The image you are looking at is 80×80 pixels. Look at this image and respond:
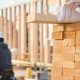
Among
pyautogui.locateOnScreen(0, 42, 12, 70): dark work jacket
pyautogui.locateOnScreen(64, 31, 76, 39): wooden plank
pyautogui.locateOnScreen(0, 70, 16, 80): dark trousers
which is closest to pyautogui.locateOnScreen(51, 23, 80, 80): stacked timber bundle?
pyautogui.locateOnScreen(64, 31, 76, 39): wooden plank

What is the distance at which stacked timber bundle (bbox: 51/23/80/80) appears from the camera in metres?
1.34

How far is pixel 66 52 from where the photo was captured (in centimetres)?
138

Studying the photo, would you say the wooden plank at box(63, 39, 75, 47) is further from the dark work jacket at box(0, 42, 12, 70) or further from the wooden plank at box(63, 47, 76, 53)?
the dark work jacket at box(0, 42, 12, 70)

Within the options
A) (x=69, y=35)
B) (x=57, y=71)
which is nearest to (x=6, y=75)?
(x=57, y=71)

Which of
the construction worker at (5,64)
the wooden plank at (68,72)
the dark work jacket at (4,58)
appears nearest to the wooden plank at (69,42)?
the wooden plank at (68,72)

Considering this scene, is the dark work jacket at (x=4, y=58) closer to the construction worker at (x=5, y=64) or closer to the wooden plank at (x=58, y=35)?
the construction worker at (x=5, y=64)

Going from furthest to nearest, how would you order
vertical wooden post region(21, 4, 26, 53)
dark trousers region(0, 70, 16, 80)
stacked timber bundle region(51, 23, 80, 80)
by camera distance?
1. vertical wooden post region(21, 4, 26, 53)
2. dark trousers region(0, 70, 16, 80)
3. stacked timber bundle region(51, 23, 80, 80)

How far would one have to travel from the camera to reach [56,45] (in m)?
1.45

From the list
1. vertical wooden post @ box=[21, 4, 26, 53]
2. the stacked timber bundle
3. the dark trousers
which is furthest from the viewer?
vertical wooden post @ box=[21, 4, 26, 53]

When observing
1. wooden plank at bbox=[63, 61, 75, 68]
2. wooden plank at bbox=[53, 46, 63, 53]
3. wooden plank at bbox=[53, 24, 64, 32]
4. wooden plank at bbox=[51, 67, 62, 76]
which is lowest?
wooden plank at bbox=[51, 67, 62, 76]

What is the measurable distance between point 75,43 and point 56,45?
137mm

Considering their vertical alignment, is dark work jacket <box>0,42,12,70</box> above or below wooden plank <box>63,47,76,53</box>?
below

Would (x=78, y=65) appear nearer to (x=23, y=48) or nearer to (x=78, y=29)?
(x=78, y=29)

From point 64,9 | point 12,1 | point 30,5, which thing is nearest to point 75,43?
point 64,9
